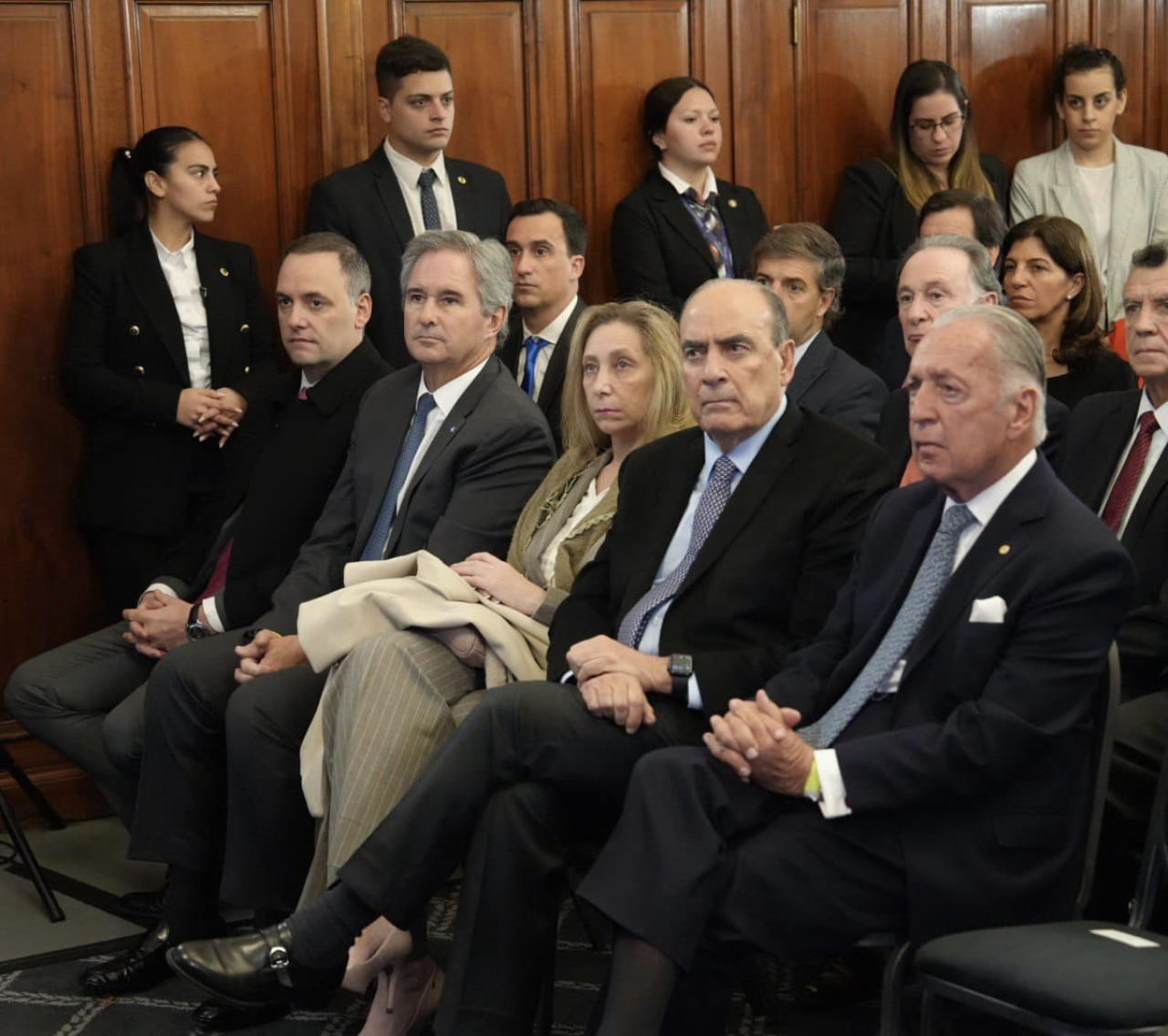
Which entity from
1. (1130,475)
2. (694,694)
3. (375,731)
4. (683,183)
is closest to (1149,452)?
(1130,475)

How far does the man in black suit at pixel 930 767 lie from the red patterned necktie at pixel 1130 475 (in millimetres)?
687

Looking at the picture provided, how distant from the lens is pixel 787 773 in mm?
2574

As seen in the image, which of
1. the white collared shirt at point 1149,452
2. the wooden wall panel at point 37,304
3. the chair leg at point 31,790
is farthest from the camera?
the wooden wall panel at point 37,304

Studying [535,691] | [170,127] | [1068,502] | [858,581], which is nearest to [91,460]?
[170,127]

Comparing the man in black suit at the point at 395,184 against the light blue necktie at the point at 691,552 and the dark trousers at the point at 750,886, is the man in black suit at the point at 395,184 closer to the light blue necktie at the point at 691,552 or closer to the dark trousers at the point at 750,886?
the light blue necktie at the point at 691,552

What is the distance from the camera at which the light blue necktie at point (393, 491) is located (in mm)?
3893

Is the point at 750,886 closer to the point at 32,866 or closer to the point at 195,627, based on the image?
the point at 195,627

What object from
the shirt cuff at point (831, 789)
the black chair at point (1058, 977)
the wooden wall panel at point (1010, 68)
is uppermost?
the wooden wall panel at point (1010, 68)

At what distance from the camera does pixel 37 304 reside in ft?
16.1

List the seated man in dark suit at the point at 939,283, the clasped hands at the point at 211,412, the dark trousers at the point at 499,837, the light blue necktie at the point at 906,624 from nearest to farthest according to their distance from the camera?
the light blue necktie at the point at 906,624, the dark trousers at the point at 499,837, the seated man in dark suit at the point at 939,283, the clasped hands at the point at 211,412

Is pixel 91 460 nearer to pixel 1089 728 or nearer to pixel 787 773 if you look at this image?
pixel 787 773

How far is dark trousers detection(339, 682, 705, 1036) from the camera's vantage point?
2766 mm

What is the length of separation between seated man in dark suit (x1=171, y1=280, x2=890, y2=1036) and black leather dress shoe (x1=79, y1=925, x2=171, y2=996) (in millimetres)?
480

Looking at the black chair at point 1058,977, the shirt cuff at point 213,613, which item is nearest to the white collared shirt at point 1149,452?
the black chair at point 1058,977
